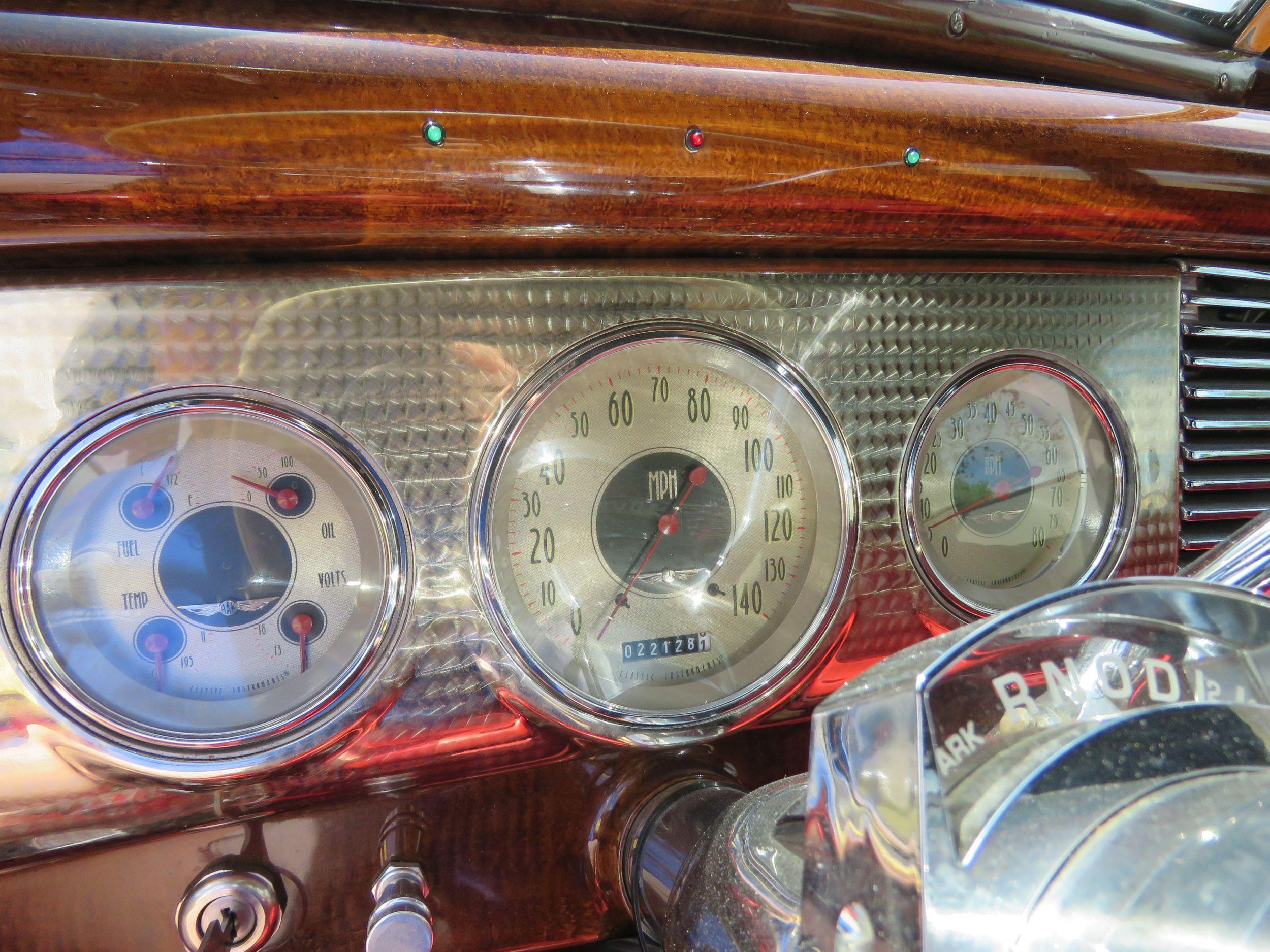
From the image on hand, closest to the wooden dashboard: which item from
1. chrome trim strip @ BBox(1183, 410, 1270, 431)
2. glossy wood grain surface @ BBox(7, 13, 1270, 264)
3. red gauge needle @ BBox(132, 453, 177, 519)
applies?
glossy wood grain surface @ BBox(7, 13, 1270, 264)

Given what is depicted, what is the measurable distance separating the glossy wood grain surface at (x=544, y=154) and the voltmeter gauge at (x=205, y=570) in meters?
0.23

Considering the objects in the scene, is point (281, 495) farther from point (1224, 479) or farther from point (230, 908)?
point (1224, 479)

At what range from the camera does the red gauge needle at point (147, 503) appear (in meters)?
1.04

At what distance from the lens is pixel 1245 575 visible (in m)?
0.90

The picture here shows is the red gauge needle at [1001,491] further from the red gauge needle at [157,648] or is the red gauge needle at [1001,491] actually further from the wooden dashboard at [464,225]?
the red gauge needle at [157,648]

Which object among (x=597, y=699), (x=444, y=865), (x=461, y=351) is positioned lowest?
(x=444, y=865)

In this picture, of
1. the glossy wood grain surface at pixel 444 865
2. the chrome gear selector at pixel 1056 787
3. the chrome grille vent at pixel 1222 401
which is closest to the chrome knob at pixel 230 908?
the glossy wood grain surface at pixel 444 865

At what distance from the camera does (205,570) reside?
1064 millimetres

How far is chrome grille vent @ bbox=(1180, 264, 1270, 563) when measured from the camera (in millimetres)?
1481

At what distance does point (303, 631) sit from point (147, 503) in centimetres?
24

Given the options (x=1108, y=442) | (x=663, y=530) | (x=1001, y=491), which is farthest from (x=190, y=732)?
(x=1108, y=442)

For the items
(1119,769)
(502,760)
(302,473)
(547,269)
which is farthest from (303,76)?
(1119,769)

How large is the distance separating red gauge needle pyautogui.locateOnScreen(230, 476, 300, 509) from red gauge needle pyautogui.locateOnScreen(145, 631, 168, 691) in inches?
8.0

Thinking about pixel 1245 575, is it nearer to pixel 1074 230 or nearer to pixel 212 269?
pixel 1074 230
